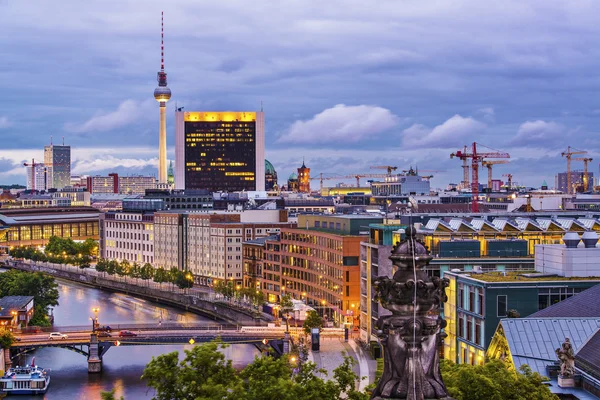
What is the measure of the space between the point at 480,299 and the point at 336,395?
528 inches

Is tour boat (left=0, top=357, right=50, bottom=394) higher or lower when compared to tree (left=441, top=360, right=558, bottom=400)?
lower

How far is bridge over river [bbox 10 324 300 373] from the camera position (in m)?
73.6

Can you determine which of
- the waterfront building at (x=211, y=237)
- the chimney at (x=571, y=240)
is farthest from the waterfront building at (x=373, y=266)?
the waterfront building at (x=211, y=237)

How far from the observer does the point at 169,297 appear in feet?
367

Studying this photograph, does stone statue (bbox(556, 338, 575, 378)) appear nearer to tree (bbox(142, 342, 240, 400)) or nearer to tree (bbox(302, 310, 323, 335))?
tree (bbox(142, 342, 240, 400))

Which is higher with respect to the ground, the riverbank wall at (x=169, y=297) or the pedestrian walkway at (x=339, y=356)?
the pedestrian walkway at (x=339, y=356)

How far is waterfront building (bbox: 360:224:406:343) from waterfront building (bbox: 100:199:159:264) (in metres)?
77.1

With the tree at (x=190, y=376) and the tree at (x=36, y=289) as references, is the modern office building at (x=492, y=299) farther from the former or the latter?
the tree at (x=36, y=289)

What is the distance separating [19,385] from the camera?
6494 centimetres

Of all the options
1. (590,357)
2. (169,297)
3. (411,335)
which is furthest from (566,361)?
(169,297)

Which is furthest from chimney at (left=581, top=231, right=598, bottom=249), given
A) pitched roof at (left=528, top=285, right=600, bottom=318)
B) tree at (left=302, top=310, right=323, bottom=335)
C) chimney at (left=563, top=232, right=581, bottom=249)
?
tree at (left=302, top=310, right=323, bottom=335)

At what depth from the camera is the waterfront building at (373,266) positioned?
6825 cm

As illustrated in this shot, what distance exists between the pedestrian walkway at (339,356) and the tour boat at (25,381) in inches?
633

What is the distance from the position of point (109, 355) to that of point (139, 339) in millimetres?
5592
